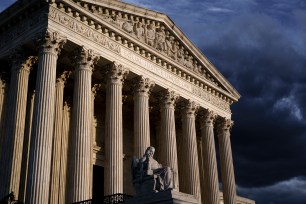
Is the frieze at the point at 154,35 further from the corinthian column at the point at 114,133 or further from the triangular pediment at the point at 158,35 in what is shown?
the corinthian column at the point at 114,133

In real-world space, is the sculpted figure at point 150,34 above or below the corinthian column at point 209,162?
above

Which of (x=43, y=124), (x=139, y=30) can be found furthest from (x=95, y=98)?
(x=43, y=124)

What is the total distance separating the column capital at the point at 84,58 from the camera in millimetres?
23359

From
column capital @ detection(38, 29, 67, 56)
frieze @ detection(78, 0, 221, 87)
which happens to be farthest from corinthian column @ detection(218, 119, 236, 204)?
column capital @ detection(38, 29, 67, 56)

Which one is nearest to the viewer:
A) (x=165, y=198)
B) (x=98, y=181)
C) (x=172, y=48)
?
(x=165, y=198)

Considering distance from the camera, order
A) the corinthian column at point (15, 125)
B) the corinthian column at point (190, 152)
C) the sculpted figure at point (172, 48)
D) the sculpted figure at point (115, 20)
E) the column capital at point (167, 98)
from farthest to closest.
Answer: the sculpted figure at point (172, 48) < the column capital at point (167, 98) < the corinthian column at point (190, 152) < the sculpted figure at point (115, 20) < the corinthian column at point (15, 125)

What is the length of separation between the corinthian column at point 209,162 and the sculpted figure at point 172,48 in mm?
5681

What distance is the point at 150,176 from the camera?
672 inches

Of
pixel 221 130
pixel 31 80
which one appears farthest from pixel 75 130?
pixel 221 130

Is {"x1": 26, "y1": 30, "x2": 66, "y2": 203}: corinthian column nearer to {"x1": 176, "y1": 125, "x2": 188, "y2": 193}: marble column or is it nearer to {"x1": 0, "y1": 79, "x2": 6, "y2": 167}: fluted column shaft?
{"x1": 0, "y1": 79, "x2": 6, "y2": 167}: fluted column shaft

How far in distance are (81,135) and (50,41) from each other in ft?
17.1

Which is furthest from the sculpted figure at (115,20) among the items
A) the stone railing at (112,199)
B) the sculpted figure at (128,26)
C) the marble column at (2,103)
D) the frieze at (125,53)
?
the stone railing at (112,199)

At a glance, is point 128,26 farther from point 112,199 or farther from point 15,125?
point 112,199

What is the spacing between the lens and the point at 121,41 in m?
26.3
